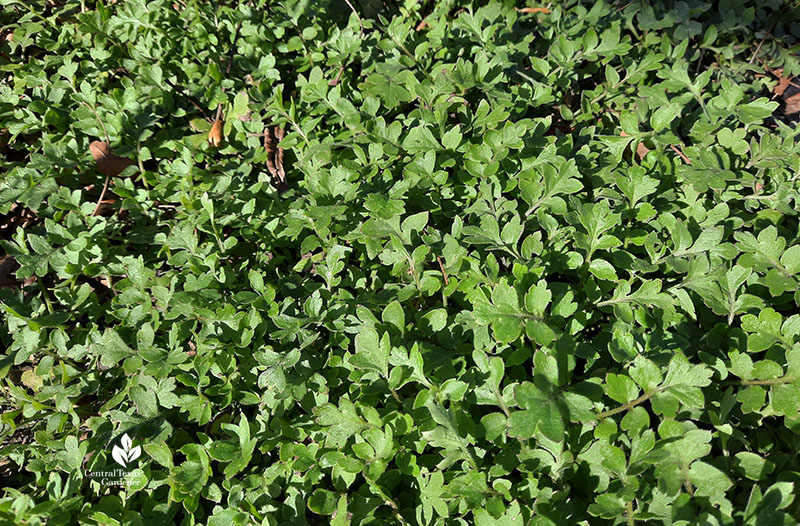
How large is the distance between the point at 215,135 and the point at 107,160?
501 mm

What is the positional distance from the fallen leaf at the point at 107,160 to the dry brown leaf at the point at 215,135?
0.39 m

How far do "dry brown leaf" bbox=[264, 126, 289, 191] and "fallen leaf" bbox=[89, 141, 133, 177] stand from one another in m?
0.66

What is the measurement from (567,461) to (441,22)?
2080mm

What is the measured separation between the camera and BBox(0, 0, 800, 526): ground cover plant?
152 cm

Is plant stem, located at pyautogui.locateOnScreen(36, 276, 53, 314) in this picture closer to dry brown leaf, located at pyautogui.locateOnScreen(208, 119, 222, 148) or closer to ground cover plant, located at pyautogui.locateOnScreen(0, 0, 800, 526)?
ground cover plant, located at pyautogui.locateOnScreen(0, 0, 800, 526)

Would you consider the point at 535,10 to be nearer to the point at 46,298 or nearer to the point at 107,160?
the point at 107,160

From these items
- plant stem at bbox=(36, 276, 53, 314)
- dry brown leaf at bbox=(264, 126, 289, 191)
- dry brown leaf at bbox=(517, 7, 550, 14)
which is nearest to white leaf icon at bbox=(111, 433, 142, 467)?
plant stem at bbox=(36, 276, 53, 314)

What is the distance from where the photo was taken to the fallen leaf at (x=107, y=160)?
2.63 meters

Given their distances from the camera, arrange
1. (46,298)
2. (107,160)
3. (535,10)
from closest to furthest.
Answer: (46,298) < (107,160) < (535,10)

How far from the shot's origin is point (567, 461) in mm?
1496

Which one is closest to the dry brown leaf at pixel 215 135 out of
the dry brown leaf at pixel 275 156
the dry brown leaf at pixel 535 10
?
the dry brown leaf at pixel 275 156

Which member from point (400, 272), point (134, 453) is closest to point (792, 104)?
point (400, 272)

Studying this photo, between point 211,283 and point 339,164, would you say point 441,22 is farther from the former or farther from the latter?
point 211,283

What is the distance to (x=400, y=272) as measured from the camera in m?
1.96
